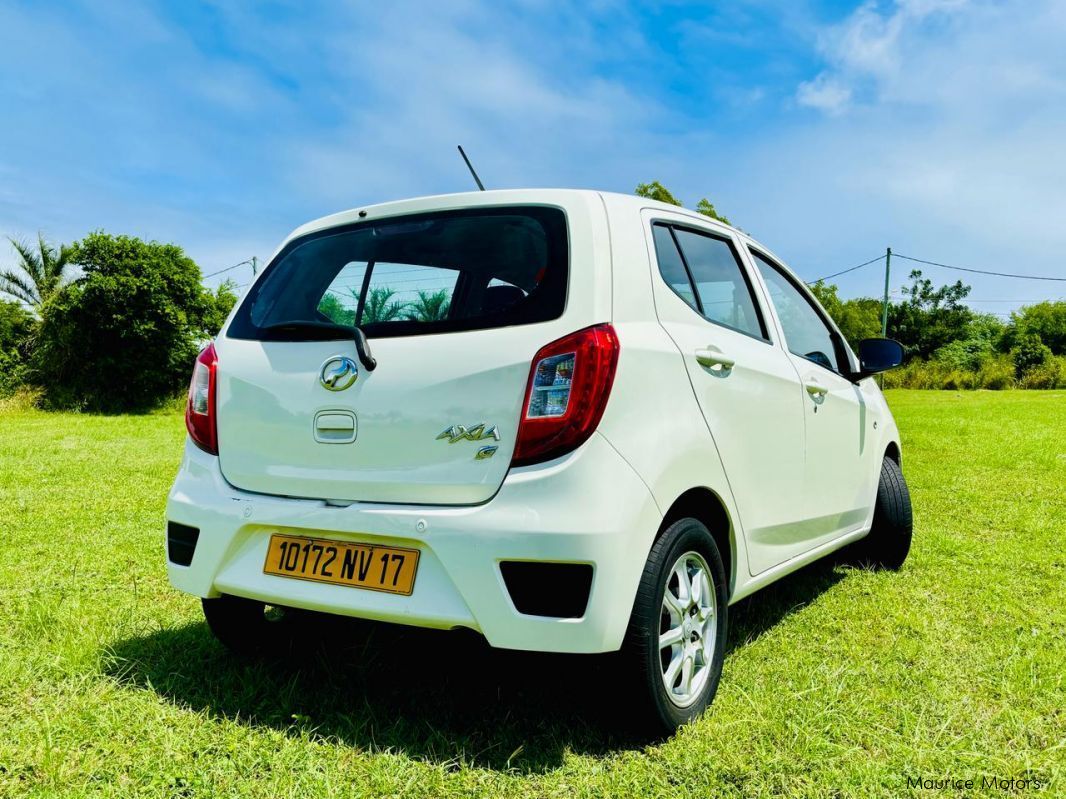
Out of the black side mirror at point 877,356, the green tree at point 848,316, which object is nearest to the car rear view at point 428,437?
the black side mirror at point 877,356

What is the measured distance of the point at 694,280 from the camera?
2.84m

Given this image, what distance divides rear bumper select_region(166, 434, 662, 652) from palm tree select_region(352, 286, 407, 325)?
23.8 inches

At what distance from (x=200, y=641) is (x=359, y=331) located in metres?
1.60

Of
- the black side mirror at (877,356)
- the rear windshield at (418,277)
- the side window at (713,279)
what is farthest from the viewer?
the black side mirror at (877,356)

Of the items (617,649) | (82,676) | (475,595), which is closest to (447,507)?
(475,595)

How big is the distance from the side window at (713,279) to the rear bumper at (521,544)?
2.74 feet

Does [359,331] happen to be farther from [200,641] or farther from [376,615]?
[200,641]

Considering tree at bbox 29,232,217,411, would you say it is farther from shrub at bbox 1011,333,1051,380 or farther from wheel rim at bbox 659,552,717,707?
shrub at bbox 1011,333,1051,380

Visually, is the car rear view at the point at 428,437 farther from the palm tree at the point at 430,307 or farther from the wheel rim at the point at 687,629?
the wheel rim at the point at 687,629

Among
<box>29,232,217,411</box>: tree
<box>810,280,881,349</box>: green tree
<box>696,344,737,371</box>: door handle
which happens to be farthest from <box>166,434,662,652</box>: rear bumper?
<box>810,280,881,349</box>: green tree

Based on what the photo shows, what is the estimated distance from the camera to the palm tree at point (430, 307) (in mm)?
2412

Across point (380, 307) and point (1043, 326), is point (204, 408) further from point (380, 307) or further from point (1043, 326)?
point (1043, 326)

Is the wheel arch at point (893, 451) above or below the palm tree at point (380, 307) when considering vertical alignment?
below

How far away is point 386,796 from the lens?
2.13 m
